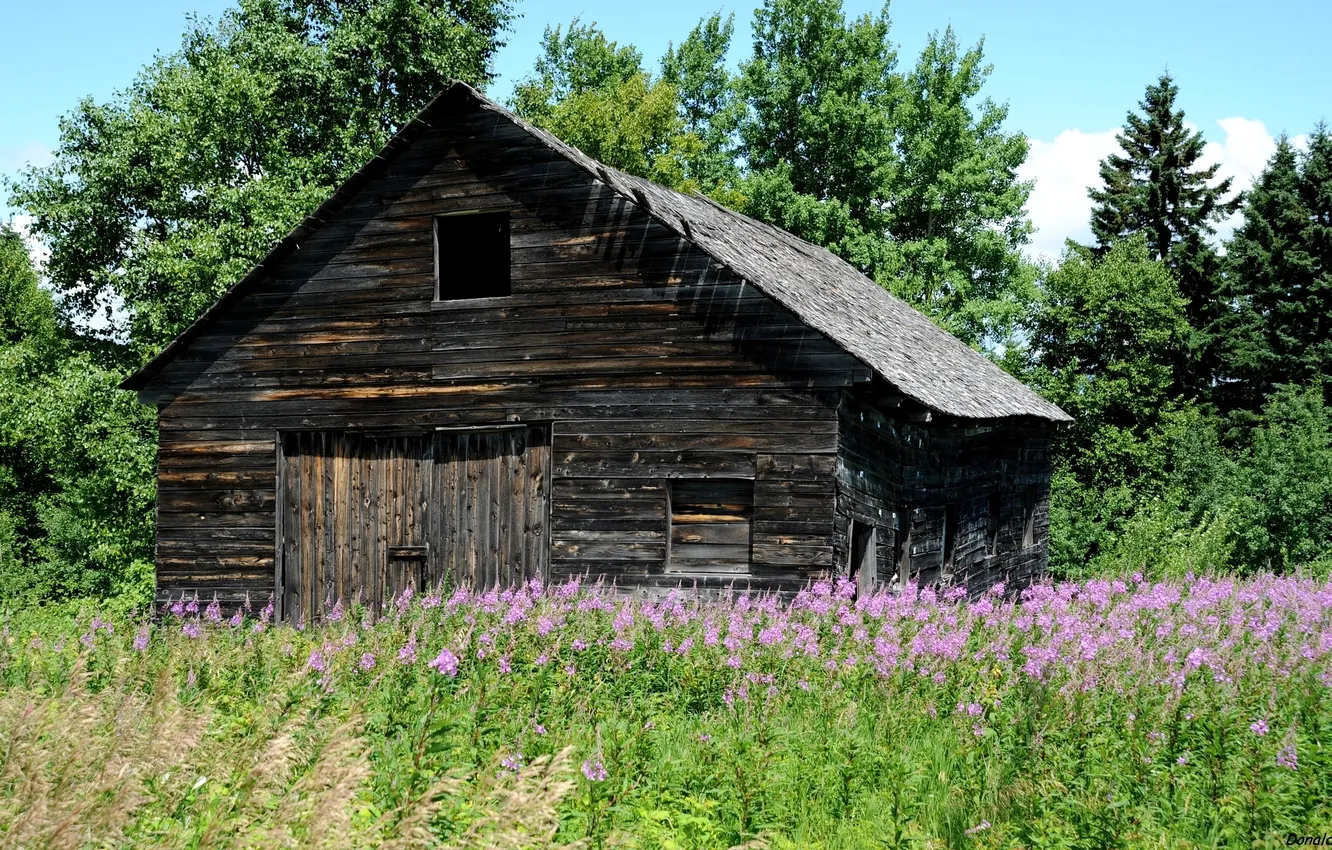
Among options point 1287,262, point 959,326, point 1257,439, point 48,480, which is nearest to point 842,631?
point 1257,439

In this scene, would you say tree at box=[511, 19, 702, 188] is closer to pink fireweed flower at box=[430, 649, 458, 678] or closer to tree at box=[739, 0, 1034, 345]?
tree at box=[739, 0, 1034, 345]

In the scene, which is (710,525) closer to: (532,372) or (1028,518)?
(532,372)

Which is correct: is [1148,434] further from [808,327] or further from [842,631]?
[842,631]

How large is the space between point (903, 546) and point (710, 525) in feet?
10.6

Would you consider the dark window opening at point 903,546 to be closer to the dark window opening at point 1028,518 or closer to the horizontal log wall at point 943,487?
the horizontal log wall at point 943,487

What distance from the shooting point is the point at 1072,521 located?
3194 centimetres

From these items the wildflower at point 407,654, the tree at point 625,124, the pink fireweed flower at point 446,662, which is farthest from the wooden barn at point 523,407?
the tree at point 625,124

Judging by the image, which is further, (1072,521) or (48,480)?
(48,480)

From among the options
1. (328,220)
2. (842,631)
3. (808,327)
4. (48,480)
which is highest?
Result: (328,220)

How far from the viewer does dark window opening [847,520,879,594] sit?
1380cm

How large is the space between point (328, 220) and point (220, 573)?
15.5 ft

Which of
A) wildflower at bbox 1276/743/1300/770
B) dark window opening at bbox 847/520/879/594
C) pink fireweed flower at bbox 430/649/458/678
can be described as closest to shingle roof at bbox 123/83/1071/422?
dark window opening at bbox 847/520/879/594

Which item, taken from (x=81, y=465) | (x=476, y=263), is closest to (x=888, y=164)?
(x=476, y=263)

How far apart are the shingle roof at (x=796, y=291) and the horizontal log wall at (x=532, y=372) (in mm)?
199
